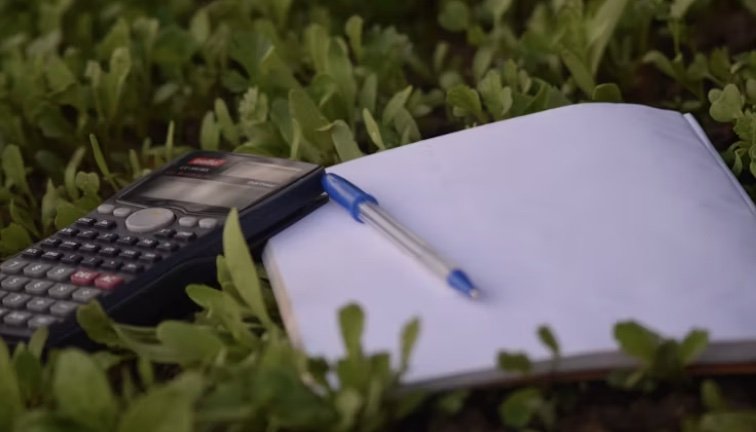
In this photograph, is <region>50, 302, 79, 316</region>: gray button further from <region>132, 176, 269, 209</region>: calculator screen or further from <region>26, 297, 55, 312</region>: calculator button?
<region>132, 176, 269, 209</region>: calculator screen

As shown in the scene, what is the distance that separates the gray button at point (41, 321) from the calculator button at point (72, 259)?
71 millimetres

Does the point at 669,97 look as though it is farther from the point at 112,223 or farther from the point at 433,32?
the point at 112,223

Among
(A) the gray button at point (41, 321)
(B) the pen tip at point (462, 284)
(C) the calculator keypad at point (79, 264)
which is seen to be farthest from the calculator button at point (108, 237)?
(B) the pen tip at point (462, 284)

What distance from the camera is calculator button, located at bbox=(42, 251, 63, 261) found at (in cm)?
89

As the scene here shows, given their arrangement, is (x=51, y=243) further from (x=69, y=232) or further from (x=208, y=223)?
(x=208, y=223)

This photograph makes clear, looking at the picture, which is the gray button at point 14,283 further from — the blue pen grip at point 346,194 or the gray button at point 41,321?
the blue pen grip at point 346,194

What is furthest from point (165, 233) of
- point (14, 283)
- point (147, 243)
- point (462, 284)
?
point (462, 284)

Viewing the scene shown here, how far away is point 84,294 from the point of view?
823mm

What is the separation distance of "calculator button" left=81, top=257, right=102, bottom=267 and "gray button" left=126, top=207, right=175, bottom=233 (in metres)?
0.04

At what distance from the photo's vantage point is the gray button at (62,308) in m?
0.81

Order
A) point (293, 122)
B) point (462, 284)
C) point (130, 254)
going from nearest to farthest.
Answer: point (462, 284)
point (130, 254)
point (293, 122)

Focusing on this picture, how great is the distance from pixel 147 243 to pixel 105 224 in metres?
0.07

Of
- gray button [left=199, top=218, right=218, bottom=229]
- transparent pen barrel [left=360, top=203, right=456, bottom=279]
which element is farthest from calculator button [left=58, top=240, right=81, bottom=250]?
transparent pen barrel [left=360, top=203, right=456, bottom=279]

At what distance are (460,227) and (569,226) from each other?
77mm
